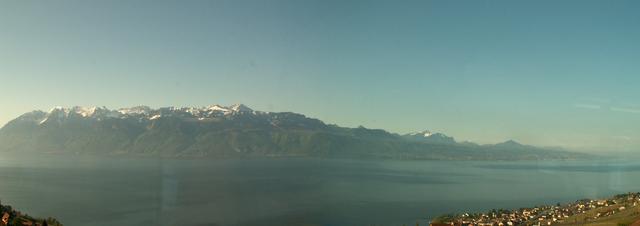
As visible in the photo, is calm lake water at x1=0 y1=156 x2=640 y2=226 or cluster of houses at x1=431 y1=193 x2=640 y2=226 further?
calm lake water at x1=0 y1=156 x2=640 y2=226

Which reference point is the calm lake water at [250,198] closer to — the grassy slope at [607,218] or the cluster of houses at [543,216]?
the cluster of houses at [543,216]

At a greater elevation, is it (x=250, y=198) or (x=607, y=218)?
(x=607, y=218)

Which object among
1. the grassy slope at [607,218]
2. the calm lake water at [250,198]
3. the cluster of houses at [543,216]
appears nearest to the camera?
the grassy slope at [607,218]

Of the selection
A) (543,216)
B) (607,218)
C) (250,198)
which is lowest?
(543,216)

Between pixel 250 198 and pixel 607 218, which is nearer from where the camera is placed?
pixel 607 218

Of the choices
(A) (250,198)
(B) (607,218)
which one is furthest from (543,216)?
(A) (250,198)

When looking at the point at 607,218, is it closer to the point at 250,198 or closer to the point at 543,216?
the point at 543,216

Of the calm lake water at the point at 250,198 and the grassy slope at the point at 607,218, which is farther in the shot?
the calm lake water at the point at 250,198

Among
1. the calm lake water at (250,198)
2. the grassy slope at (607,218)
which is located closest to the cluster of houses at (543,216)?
the grassy slope at (607,218)

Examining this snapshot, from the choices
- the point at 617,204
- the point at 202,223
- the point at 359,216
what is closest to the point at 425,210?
the point at 359,216

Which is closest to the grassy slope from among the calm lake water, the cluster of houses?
the cluster of houses

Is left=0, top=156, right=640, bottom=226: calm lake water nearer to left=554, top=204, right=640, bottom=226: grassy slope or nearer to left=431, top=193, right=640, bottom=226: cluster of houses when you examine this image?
left=431, top=193, right=640, bottom=226: cluster of houses
